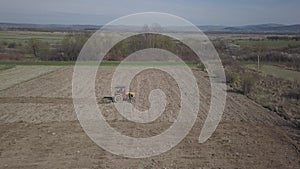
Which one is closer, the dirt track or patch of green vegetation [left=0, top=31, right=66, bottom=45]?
the dirt track

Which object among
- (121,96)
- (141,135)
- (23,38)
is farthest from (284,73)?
(23,38)

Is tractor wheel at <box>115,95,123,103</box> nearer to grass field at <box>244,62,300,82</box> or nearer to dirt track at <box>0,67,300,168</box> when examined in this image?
dirt track at <box>0,67,300,168</box>

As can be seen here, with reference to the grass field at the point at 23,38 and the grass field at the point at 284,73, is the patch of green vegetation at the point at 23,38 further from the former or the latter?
the grass field at the point at 284,73

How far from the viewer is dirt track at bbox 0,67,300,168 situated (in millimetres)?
9594

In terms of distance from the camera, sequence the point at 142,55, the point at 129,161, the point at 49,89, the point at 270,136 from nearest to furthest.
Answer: the point at 129,161, the point at 270,136, the point at 49,89, the point at 142,55

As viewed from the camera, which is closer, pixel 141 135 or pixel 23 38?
pixel 141 135

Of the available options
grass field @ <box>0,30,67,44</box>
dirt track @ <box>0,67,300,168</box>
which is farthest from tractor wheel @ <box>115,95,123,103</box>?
grass field @ <box>0,30,67,44</box>

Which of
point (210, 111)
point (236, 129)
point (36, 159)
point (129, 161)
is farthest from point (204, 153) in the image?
point (210, 111)

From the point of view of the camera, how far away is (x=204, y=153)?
10.4 meters

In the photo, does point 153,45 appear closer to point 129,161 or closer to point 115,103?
point 115,103

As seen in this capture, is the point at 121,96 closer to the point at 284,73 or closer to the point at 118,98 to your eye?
the point at 118,98

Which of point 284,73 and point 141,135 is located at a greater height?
point 141,135

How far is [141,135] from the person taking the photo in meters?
12.2

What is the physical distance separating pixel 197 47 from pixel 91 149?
4368 centimetres
